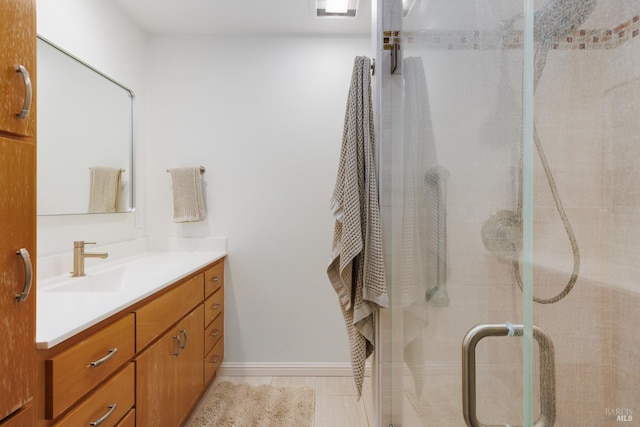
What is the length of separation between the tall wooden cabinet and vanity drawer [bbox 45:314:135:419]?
0.08 m

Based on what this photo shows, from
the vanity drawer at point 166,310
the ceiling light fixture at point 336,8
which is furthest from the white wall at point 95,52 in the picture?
the ceiling light fixture at point 336,8

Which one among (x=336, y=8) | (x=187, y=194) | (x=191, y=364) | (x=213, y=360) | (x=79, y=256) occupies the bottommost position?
(x=213, y=360)

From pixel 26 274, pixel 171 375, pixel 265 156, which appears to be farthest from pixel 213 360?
pixel 26 274

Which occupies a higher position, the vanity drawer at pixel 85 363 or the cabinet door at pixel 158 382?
the vanity drawer at pixel 85 363

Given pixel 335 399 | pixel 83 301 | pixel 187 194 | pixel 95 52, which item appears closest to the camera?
pixel 83 301

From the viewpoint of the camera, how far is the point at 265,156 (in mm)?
2562

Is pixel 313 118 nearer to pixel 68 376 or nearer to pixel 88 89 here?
pixel 88 89

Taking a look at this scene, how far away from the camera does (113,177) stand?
217 cm

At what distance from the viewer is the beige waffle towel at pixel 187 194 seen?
2.46 meters

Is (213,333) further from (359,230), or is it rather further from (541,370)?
(541,370)

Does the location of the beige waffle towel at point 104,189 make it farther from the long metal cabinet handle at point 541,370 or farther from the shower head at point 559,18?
the shower head at point 559,18

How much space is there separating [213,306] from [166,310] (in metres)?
0.74

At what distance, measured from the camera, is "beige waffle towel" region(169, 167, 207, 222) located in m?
2.46

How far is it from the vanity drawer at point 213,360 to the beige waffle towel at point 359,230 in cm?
A: 102
